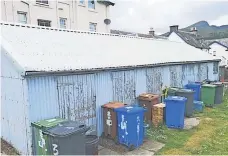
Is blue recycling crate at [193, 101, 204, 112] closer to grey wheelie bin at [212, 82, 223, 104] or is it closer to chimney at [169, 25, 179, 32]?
grey wheelie bin at [212, 82, 223, 104]

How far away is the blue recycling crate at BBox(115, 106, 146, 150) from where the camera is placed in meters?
7.89

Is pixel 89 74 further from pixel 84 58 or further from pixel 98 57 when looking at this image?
pixel 98 57

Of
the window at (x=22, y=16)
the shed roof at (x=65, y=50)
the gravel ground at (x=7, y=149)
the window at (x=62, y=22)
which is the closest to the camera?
the gravel ground at (x=7, y=149)

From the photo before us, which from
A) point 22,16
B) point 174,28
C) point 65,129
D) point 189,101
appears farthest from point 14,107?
point 174,28

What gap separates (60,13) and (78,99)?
17.5 metres

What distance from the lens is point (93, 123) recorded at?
8.82 m

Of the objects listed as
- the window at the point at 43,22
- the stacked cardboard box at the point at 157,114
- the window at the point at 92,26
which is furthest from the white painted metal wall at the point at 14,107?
the window at the point at 92,26

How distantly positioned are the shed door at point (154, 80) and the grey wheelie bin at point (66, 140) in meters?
6.56

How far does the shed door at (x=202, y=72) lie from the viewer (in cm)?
1777

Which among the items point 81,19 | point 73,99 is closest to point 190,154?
point 73,99

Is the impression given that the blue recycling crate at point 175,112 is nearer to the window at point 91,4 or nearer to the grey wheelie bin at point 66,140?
the grey wheelie bin at point 66,140

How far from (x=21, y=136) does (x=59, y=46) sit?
3.92 meters

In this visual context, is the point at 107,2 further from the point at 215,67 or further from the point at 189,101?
the point at 189,101

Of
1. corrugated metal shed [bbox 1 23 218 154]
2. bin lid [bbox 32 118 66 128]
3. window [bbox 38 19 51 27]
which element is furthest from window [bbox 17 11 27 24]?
bin lid [bbox 32 118 66 128]
